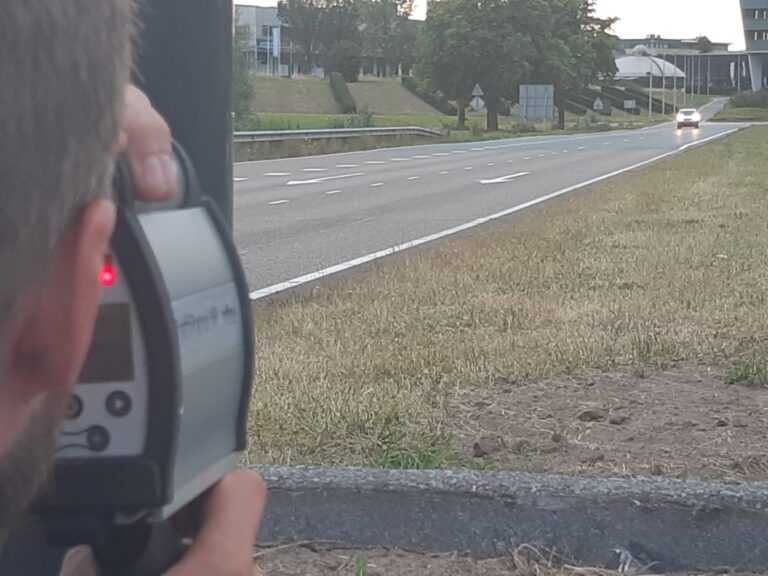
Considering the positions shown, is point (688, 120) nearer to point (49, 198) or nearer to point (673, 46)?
point (49, 198)

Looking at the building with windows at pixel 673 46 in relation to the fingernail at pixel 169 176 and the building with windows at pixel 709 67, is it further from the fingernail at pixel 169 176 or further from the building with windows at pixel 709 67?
the fingernail at pixel 169 176

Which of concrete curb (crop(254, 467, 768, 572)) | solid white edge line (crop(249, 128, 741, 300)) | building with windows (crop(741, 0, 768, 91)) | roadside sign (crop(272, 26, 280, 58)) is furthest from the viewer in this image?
building with windows (crop(741, 0, 768, 91))

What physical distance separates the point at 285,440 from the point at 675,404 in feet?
4.41

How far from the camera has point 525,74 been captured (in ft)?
252

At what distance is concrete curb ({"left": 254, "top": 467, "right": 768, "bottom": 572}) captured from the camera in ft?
10.5

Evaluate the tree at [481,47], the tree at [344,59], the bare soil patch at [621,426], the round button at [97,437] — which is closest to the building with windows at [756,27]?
the tree at [344,59]

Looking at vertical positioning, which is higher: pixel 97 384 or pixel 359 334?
pixel 97 384

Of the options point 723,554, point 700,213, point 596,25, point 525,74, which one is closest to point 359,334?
point 723,554

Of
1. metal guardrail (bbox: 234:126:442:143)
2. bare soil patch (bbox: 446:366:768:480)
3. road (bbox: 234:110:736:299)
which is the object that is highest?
metal guardrail (bbox: 234:126:442:143)

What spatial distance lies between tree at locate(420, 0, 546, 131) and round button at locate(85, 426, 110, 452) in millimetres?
74013

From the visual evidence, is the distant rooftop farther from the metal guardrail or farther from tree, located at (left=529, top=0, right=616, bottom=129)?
the metal guardrail

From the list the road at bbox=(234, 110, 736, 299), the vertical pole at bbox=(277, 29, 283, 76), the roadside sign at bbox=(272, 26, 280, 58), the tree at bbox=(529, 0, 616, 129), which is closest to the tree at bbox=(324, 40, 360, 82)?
the vertical pole at bbox=(277, 29, 283, 76)

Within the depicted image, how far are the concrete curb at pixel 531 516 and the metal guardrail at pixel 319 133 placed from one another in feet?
78.5

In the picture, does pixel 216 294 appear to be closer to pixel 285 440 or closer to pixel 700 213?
pixel 285 440
